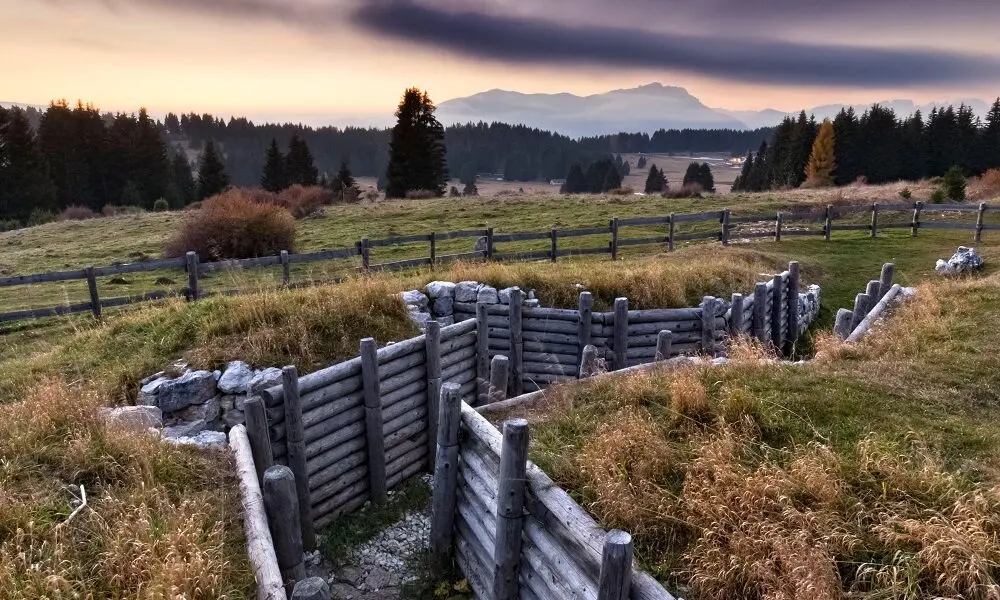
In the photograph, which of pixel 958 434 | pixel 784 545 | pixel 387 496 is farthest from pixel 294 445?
pixel 958 434

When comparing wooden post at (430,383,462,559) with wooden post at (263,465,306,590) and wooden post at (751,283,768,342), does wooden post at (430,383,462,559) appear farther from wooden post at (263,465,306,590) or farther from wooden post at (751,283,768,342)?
wooden post at (751,283,768,342)

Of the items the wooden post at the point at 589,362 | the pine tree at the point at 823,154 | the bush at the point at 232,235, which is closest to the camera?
the wooden post at the point at 589,362

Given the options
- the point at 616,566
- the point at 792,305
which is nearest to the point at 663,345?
the point at 792,305

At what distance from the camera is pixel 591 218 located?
28125mm

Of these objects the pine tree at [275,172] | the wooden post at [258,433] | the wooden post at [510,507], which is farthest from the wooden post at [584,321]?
the pine tree at [275,172]

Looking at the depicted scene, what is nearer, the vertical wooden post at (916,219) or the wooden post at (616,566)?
the wooden post at (616,566)

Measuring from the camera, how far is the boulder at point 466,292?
12.4 meters

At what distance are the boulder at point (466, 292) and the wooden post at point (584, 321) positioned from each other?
2314 mm

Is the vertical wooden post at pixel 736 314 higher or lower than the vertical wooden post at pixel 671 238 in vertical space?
lower

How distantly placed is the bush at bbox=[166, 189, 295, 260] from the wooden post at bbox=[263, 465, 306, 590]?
1798 centimetres

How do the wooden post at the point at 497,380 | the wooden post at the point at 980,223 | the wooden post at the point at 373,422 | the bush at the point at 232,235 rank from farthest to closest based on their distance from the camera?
the bush at the point at 232,235
the wooden post at the point at 980,223
the wooden post at the point at 497,380
the wooden post at the point at 373,422

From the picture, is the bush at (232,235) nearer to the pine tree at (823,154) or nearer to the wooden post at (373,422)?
the wooden post at (373,422)

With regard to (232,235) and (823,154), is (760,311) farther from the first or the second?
(823,154)

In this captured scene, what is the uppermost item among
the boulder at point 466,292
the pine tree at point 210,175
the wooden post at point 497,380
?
the pine tree at point 210,175
